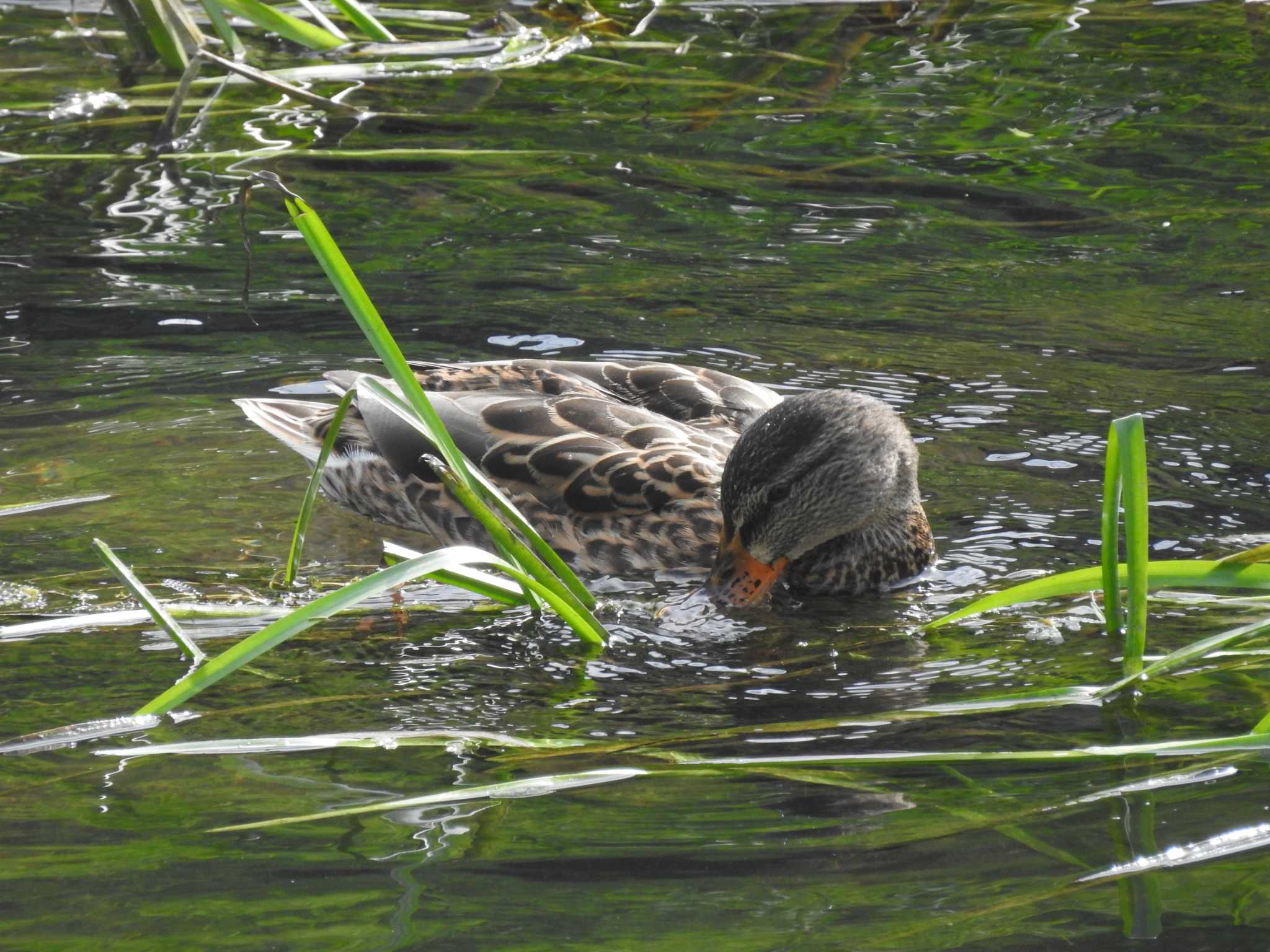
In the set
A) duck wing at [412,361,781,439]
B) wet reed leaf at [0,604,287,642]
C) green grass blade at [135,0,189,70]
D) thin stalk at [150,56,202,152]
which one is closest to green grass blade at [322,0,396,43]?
thin stalk at [150,56,202,152]

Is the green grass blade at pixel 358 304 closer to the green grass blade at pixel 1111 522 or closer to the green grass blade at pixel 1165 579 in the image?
the green grass blade at pixel 1165 579

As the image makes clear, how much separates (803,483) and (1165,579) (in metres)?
1.87

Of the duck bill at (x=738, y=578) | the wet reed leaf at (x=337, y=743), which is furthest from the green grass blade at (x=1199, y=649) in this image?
the duck bill at (x=738, y=578)

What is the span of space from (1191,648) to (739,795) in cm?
112

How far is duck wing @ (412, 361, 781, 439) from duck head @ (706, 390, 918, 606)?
53 centimetres

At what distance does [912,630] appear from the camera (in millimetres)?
5621

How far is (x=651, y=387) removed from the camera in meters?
6.83

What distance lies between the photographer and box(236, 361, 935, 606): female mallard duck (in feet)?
19.9

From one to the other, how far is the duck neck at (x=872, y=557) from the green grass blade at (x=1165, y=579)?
1524 mm

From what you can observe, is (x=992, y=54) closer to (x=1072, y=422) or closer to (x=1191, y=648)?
(x=1072, y=422)

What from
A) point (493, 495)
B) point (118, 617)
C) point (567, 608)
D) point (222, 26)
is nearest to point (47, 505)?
point (118, 617)

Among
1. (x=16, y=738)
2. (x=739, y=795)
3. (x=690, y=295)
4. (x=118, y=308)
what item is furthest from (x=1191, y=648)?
(x=118, y=308)

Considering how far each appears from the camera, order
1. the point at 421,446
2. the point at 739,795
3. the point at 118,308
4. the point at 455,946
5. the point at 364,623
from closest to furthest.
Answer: the point at 455,946
the point at 739,795
the point at 364,623
the point at 421,446
the point at 118,308

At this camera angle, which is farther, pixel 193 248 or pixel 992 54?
pixel 992 54
